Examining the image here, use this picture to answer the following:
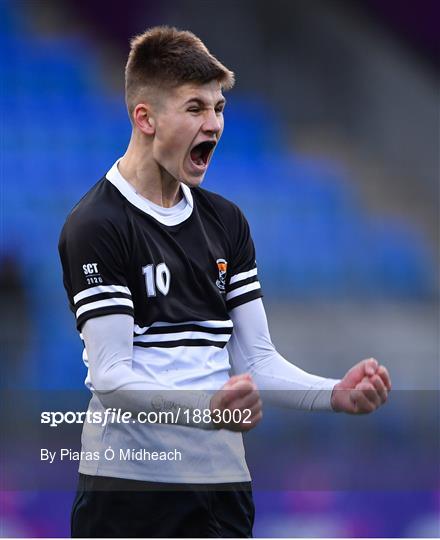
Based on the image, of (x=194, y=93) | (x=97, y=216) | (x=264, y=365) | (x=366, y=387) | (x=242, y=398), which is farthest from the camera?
(x=264, y=365)

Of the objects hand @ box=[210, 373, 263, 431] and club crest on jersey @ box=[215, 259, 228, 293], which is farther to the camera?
club crest on jersey @ box=[215, 259, 228, 293]

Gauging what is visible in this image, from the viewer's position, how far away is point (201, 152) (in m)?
2.47

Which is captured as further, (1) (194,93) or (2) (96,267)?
(1) (194,93)

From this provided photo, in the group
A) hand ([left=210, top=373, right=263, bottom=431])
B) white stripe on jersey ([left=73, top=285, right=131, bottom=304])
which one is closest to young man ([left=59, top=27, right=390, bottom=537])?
white stripe on jersey ([left=73, top=285, right=131, bottom=304])

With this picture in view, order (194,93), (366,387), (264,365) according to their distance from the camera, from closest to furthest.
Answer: (366,387) → (194,93) → (264,365)

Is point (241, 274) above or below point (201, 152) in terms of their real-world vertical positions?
below

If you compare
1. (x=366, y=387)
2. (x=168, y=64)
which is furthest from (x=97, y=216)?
(x=366, y=387)

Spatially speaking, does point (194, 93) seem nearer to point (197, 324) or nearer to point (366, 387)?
point (197, 324)

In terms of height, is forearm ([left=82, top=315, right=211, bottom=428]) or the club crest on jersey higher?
the club crest on jersey

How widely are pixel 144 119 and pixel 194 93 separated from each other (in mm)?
138

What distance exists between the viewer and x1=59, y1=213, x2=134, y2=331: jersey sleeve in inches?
88.4

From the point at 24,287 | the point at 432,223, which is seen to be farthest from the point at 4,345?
the point at 432,223

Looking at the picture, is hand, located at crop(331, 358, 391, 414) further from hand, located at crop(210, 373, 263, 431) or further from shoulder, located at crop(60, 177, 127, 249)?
shoulder, located at crop(60, 177, 127, 249)

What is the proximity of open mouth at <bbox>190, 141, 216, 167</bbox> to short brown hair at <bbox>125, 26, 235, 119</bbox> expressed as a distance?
0.15 meters
